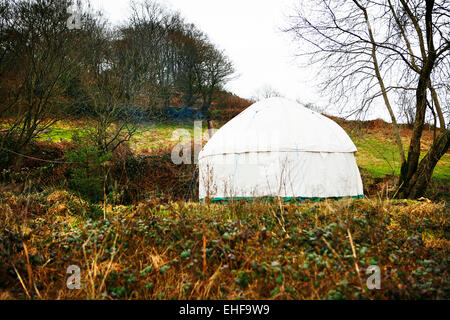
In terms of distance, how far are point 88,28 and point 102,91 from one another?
1588mm

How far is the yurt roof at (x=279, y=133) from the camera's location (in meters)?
5.98

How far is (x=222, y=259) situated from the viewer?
215cm

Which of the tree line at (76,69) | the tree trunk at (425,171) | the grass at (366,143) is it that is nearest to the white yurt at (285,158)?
the tree trunk at (425,171)

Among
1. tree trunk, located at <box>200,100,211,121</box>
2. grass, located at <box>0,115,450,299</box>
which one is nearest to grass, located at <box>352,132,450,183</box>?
grass, located at <box>0,115,450,299</box>

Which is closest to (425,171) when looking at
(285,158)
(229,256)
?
(285,158)

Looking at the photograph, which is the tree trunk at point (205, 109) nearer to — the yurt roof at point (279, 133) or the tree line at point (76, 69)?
the tree line at point (76, 69)

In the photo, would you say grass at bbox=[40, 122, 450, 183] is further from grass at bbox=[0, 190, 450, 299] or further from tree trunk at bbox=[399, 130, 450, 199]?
grass at bbox=[0, 190, 450, 299]

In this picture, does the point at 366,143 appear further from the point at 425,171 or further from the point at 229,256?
the point at 229,256

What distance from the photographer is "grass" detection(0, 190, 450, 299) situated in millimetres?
1761

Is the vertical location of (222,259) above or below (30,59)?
below

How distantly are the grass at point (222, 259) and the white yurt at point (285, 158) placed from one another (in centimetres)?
283

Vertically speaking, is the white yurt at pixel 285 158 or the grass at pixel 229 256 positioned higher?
the white yurt at pixel 285 158

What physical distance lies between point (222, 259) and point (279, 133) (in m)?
4.38
